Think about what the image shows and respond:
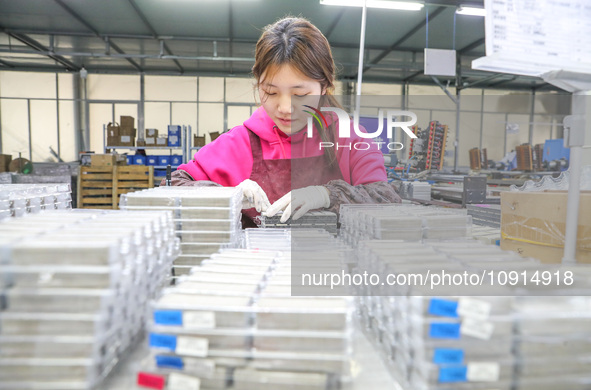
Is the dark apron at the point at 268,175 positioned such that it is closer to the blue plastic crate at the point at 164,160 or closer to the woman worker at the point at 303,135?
the woman worker at the point at 303,135

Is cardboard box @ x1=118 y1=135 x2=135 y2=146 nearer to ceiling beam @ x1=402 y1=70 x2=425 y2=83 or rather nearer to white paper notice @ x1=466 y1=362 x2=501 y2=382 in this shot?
ceiling beam @ x1=402 y1=70 x2=425 y2=83

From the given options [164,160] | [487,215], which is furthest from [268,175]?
[164,160]

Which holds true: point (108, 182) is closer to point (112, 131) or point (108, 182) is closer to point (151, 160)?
point (151, 160)

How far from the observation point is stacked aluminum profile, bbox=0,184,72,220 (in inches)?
66.1

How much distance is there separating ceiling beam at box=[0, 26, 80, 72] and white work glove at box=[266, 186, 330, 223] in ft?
31.2

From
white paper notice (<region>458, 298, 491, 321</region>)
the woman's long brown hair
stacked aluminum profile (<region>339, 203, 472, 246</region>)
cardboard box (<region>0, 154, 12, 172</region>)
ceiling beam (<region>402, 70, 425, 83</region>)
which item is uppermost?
ceiling beam (<region>402, 70, 425, 83</region>)

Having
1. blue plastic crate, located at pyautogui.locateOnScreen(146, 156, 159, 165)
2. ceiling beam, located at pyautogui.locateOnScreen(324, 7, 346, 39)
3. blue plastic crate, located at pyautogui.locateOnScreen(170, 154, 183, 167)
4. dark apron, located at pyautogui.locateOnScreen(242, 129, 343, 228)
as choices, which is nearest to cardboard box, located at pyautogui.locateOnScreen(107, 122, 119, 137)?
blue plastic crate, located at pyautogui.locateOnScreen(146, 156, 159, 165)

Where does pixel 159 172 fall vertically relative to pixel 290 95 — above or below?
below

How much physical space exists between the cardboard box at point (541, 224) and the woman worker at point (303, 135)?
0.56 meters

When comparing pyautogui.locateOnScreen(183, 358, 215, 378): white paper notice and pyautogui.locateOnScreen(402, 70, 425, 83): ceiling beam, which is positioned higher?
pyautogui.locateOnScreen(402, 70, 425, 83): ceiling beam

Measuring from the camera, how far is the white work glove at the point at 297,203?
6.68 feet

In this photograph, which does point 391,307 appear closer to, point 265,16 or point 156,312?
point 156,312

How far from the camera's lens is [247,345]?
86 cm

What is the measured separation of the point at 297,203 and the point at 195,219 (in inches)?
27.9
